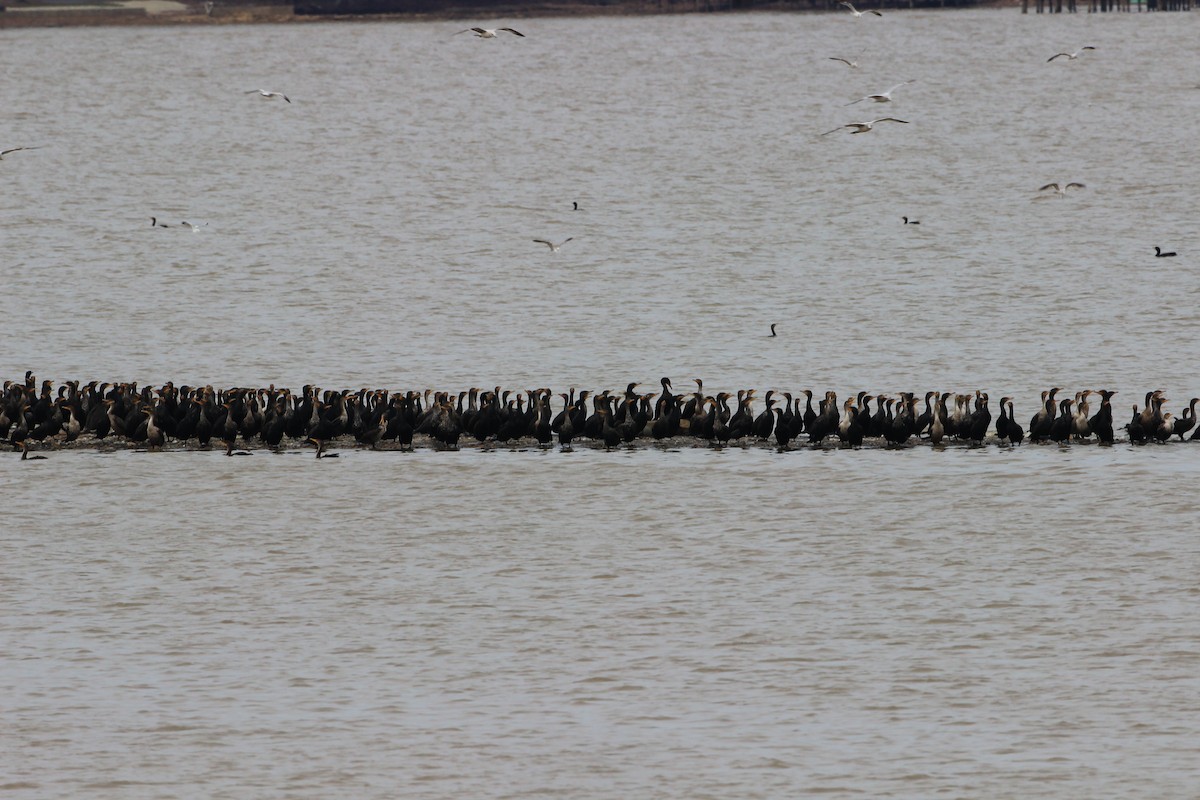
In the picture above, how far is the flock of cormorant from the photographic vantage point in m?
30.3

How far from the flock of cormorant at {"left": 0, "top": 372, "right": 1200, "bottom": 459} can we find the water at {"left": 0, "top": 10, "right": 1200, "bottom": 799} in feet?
1.58

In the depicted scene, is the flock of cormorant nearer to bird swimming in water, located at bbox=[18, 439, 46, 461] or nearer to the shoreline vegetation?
bird swimming in water, located at bbox=[18, 439, 46, 461]

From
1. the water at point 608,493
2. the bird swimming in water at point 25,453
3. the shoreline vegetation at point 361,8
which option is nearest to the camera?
the water at point 608,493

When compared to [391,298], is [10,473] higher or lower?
lower

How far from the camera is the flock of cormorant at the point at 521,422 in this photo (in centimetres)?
3027

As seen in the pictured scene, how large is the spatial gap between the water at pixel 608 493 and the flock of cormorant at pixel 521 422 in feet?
1.58

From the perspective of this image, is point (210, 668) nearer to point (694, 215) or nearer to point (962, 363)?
point (962, 363)

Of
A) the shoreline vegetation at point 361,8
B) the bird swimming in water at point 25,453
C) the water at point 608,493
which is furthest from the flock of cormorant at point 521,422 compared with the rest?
the shoreline vegetation at point 361,8

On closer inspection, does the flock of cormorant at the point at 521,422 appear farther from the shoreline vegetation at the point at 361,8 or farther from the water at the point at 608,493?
the shoreline vegetation at the point at 361,8

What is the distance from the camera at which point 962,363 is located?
42125mm

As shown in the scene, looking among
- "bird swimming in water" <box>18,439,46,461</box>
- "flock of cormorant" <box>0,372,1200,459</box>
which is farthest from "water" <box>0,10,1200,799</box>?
"bird swimming in water" <box>18,439,46,461</box>

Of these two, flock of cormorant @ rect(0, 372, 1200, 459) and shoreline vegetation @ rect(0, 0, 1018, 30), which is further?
shoreline vegetation @ rect(0, 0, 1018, 30)

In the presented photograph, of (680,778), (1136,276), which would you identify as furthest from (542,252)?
(680,778)

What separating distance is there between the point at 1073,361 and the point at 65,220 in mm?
43518
